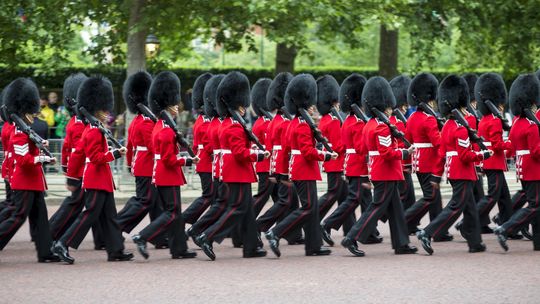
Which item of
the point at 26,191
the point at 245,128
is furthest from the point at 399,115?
the point at 26,191

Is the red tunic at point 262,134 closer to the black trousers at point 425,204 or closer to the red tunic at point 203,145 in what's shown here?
the red tunic at point 203,145

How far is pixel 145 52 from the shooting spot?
21031 millimetres

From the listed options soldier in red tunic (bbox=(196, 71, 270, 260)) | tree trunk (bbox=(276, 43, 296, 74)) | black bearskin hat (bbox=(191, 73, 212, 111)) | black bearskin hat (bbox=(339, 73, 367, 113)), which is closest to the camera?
soldier in red tunic (bbox=(196, 71, 270, 260))

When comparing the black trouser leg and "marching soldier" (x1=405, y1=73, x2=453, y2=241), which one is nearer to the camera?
the black trouser leg

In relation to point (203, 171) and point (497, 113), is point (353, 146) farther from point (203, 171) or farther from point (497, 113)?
point (203, 171)

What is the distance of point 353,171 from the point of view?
43.4ft

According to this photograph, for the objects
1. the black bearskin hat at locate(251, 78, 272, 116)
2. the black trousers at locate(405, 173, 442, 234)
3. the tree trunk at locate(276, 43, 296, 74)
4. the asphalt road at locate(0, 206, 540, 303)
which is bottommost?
the asphalt road at locate(0, 206, 540, 303)

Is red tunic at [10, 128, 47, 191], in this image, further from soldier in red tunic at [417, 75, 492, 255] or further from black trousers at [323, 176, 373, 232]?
soldier in red tunic at [417, 75, 492, 255]

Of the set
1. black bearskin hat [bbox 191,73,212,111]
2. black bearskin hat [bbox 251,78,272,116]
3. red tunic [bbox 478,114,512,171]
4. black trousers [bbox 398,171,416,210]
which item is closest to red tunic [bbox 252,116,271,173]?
black bearskin hat [bbox 251,78,272,116]

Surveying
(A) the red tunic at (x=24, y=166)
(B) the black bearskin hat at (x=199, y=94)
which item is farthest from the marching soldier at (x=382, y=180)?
(B) the black bearskin hat at (x=199, y=94)

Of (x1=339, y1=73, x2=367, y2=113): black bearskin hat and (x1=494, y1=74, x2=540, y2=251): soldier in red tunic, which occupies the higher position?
(x1=339, y1=73, x2=367, y2=113): black bearskin hat

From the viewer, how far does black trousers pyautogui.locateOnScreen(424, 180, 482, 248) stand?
12.3 meters

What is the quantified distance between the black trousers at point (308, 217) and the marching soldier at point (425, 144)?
1.62 meters

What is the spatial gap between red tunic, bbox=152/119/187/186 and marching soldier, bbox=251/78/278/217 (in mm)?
1349
